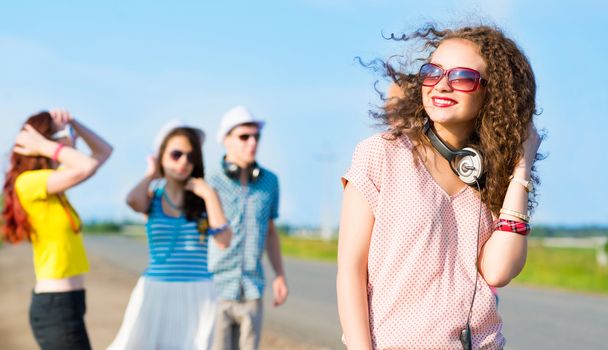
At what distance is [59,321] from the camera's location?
5238 millimetres

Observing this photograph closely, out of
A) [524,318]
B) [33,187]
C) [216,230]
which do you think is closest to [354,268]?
[33,187]

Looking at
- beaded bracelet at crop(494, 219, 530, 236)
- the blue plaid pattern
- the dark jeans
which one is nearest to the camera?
beaded bracelet at crop(494, 219, 530, 236)

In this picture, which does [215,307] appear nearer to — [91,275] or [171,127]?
[171,127]

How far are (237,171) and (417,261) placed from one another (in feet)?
13.3

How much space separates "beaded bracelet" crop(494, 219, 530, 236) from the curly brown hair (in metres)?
0.08

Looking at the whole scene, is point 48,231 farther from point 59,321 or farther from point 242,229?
point 242,229

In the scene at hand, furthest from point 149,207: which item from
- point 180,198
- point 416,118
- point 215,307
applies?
point 416,118

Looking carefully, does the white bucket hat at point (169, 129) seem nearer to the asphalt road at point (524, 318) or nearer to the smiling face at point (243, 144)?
the smiling face at point (243, 144)

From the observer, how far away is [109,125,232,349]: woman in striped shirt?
19.2 feet

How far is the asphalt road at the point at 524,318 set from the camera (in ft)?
41.0

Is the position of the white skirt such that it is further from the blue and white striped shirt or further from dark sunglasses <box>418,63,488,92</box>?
dark sunglasses <box>418,63,488,92</box>

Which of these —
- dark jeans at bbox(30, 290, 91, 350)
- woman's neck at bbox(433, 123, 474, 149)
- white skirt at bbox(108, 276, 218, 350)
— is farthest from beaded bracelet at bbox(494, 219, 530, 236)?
white skirt at bbox(108, 276, 218, 350)

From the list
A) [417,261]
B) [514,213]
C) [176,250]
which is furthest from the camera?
[176,250]

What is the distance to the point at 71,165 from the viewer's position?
17.7 ft
